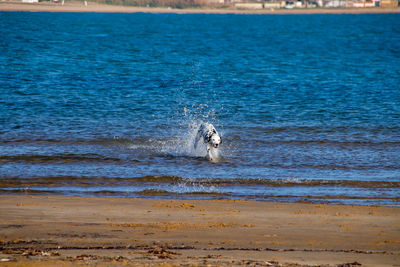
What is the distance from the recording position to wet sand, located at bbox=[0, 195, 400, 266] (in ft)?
22.8

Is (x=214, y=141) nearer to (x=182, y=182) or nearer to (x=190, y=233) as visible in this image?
(x=182, y=182)

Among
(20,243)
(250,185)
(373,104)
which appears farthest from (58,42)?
(20,243)

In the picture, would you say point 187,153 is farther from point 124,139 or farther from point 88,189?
point 88,189

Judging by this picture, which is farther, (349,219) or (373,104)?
(373,104)

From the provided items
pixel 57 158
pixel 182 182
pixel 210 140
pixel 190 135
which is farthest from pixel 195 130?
pixel 182 182

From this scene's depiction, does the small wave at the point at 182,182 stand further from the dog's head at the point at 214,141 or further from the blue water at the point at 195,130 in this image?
the dog's head at the point at 214,141

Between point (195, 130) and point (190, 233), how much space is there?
10.3 m

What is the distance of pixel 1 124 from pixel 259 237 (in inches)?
524

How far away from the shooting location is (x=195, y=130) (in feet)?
60.3

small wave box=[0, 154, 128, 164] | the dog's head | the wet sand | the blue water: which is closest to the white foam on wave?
the blue water

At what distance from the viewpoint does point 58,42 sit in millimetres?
59688

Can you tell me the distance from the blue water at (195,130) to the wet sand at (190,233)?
1.18m

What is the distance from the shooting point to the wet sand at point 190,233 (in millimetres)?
6949

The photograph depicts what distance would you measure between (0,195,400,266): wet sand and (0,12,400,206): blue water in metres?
1.18
